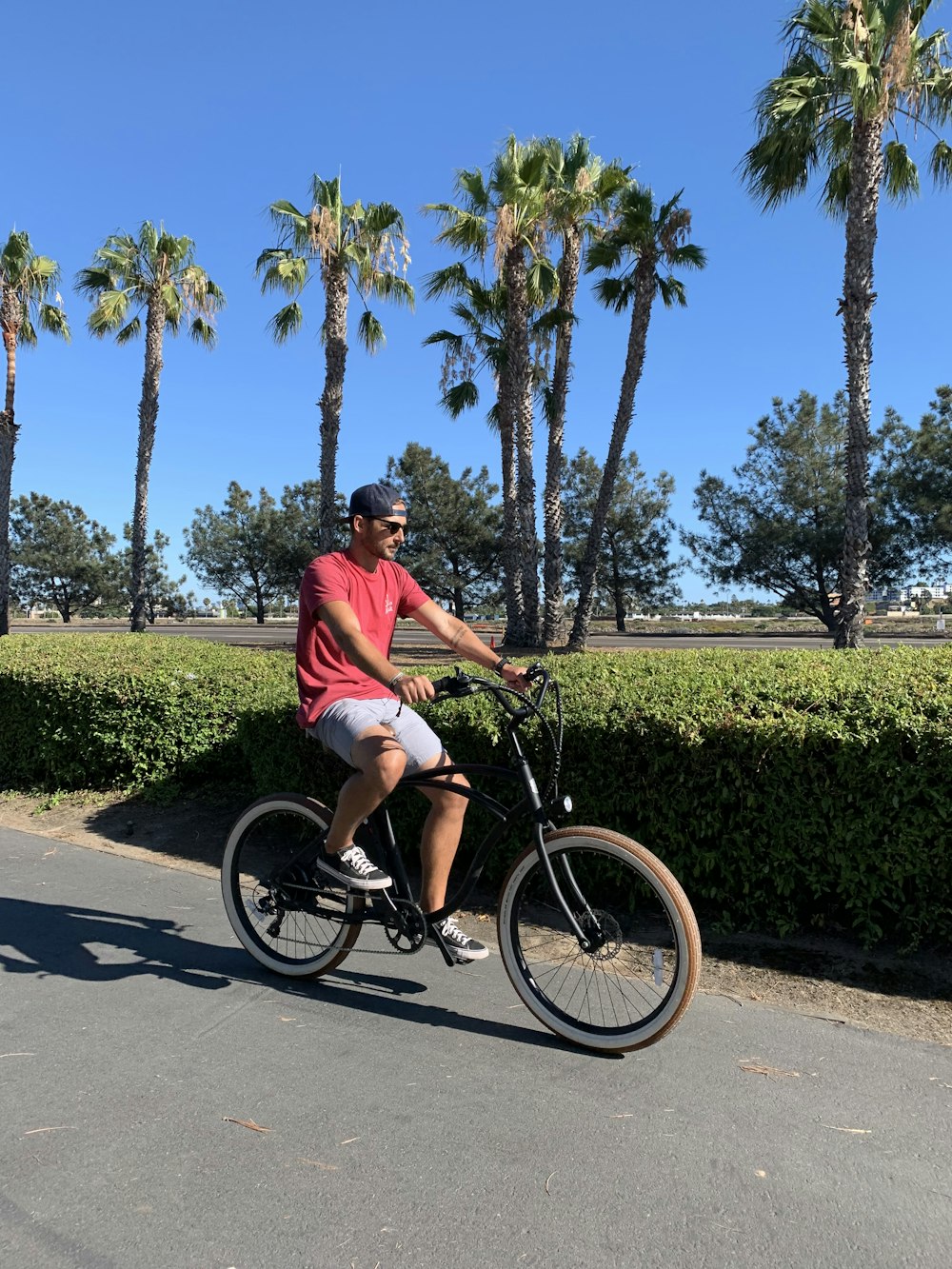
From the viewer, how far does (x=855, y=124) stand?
46.8ft

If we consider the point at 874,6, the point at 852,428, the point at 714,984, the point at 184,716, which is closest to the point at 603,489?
the point at 852,428

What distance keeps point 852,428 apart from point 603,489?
26.5ft

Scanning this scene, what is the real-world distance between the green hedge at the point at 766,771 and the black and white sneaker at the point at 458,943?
1.11 m

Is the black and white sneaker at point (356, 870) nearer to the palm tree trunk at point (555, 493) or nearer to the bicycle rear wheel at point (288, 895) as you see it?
the bicycle rear wheel at point (288, 895)

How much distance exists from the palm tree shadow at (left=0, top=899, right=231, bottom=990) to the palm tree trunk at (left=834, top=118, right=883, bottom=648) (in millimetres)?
13619

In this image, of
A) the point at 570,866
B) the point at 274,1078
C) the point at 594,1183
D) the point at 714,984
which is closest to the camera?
the point at 594,1183

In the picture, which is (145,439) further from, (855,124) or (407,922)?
(407,922)

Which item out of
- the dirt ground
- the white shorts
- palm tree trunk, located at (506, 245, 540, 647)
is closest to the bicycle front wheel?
the dirt ground

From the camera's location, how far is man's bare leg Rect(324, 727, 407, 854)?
3162 mm

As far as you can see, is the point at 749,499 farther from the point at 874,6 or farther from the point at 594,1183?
the point at 594,1183

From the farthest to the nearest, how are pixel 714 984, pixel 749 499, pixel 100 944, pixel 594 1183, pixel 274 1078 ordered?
pixel 749 499
pixel 100 944
pixel 714 984
pixel 274 1078
pixel 594 1183

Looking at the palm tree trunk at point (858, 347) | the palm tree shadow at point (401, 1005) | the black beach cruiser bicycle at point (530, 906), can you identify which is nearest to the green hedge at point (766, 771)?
the black beach cruiser bicycle at point (530, 906)

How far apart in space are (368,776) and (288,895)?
0.78m

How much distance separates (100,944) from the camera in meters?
3.91
